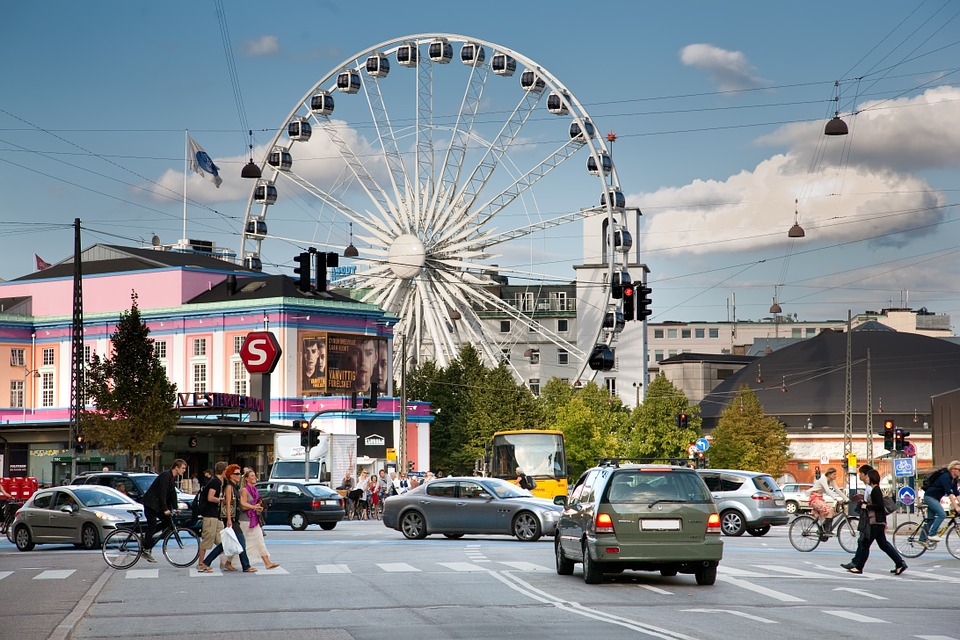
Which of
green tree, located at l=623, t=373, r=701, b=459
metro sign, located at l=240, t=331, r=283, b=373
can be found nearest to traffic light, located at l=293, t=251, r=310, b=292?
metro sign, located at l=240, t=331, r=283, b=373

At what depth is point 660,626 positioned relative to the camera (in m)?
14.1

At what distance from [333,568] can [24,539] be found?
10499 mm

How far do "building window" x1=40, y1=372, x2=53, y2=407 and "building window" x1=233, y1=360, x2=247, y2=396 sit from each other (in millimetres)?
12487

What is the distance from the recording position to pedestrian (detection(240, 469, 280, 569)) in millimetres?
23016

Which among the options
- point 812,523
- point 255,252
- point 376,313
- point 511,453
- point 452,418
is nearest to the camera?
point 812,523

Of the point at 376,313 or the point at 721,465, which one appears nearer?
the point at 376,313

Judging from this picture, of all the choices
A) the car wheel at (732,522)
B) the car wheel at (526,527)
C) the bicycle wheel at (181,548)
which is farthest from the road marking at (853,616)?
the car wheel at (732,522)

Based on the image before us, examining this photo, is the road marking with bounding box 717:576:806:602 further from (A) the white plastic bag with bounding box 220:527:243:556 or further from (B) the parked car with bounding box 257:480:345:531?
(B) the parked car with bounding box 257:480:345:531

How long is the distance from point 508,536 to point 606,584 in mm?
16108

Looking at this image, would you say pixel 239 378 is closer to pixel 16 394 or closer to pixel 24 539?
pixel 16 394

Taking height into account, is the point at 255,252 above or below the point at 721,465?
above

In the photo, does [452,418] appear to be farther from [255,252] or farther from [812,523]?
[812,523]

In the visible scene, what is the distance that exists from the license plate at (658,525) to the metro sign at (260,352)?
59.0 meters

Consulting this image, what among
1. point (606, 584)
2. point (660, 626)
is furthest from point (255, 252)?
point (660, 626)
